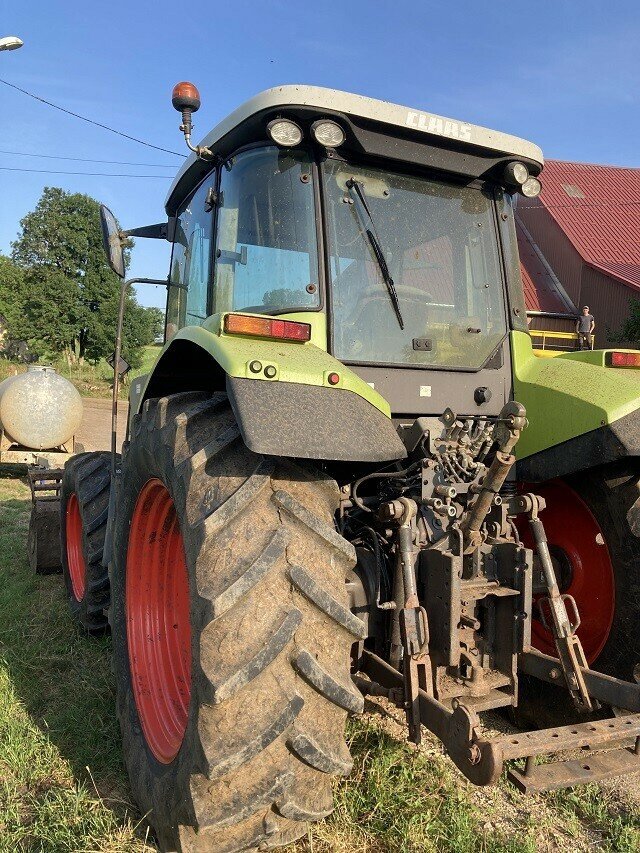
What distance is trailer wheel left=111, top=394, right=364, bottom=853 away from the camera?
5.73 feet

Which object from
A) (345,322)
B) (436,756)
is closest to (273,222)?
(345,322)

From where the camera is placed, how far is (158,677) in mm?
2670

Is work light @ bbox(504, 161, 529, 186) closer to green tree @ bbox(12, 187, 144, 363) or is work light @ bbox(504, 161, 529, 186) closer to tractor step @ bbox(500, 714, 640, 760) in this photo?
tractor step @ bbox(500, 714, 640, 760)

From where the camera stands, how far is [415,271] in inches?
114

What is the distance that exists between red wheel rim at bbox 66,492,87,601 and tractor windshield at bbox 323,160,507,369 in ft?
8.92

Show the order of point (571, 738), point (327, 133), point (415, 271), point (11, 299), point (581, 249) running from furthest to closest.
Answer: point (11, 299) < point (581, 249) < point (415, 271) < point (327, 133) < point (571, 738)

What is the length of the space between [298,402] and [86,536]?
253 centimetres

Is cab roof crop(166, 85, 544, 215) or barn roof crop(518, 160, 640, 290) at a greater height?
barn roof crop(518, 160, 640, 290)

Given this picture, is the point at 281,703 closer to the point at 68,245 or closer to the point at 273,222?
the point at 273,222

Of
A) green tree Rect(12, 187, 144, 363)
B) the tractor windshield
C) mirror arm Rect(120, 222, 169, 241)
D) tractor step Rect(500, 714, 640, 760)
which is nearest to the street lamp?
mirror arm Rect(120, 222, 169, 241)

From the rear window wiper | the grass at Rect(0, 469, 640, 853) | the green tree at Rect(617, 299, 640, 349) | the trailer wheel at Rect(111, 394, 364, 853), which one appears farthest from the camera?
the green tree at Rect(617, 299, 640, 349)

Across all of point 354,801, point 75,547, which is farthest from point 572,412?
point 75,547

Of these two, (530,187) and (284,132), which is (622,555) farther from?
(284,132)

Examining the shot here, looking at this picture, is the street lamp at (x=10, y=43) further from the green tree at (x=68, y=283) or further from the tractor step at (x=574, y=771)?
the green tree at (x=68, y=283)
